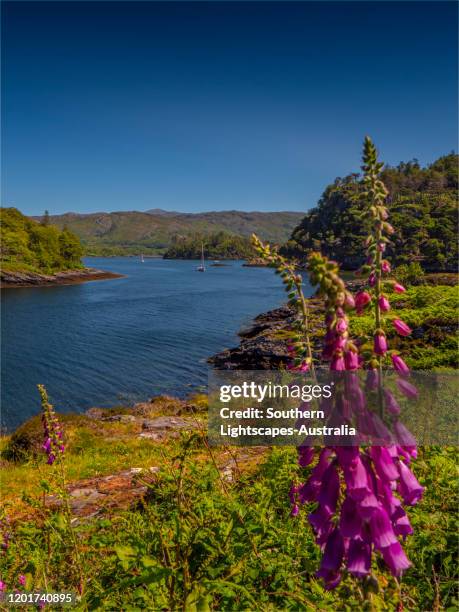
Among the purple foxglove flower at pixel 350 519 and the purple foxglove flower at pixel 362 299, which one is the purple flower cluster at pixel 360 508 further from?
the purple foxglove flower at pixel 362 299

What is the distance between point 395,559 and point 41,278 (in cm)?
11718

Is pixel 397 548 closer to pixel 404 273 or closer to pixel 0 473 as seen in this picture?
pixel 0 473

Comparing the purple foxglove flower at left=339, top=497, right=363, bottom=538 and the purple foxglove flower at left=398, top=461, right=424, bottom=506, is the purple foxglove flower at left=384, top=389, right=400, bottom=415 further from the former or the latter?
the purple foxglove flower at left=339, top=497, right=363, bottom=538

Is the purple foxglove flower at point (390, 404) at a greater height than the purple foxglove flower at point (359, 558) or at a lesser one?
greater

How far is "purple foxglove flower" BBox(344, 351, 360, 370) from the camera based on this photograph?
184cm

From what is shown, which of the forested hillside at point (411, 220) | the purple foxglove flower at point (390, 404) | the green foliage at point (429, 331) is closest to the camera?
the purple foxglove flower at point (390, 404)

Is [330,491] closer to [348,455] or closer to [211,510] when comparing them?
[348,455]

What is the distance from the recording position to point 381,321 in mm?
2008

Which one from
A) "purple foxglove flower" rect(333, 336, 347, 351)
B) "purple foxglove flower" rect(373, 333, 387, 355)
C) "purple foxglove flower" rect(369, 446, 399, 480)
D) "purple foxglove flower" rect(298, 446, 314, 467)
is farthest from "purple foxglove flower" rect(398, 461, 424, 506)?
"purple foxglove flower" rect(333, 336, 347, 351)

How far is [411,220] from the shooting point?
9256 cm

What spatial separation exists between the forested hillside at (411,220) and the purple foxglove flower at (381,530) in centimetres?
3745

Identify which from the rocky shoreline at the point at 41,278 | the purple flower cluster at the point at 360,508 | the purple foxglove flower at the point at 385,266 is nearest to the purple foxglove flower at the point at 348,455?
the purple flower cluster at the point at 360,508

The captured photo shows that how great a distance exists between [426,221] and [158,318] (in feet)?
242

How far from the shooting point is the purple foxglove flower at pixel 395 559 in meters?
1.81
